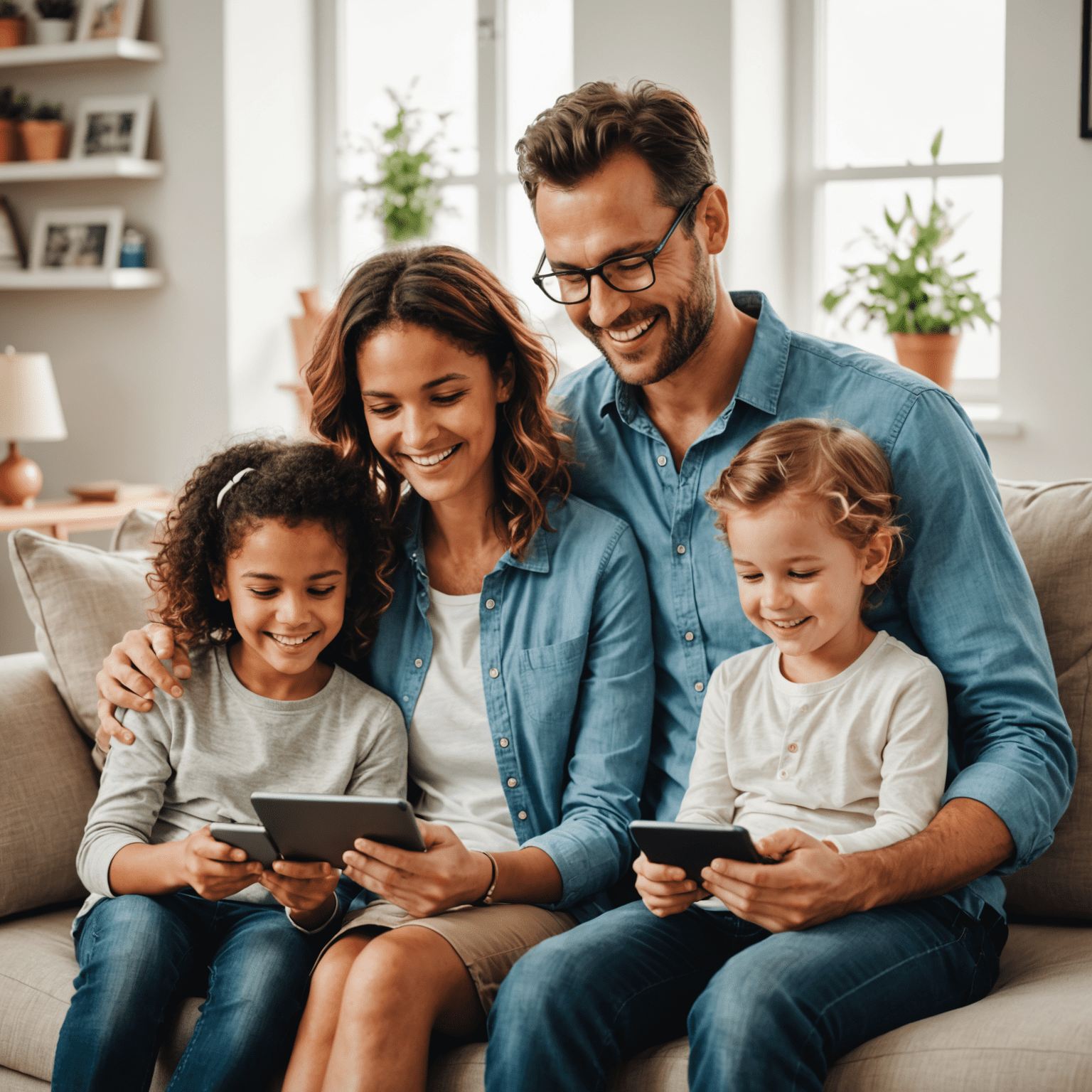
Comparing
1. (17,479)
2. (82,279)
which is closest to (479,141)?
(82,279)

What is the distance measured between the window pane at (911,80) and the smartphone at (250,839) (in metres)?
2.81

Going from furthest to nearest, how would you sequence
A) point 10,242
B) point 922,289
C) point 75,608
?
1. point 10,242
2. point 922,289
3. point 75,608

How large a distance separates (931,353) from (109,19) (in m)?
2.64

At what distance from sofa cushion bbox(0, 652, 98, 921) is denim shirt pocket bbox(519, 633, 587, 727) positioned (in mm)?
671

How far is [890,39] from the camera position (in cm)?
348

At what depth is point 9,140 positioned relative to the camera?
3996mm

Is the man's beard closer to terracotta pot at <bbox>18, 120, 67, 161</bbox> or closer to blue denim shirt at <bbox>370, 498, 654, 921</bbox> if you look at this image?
blue denim shirt at <bbox>370, 498, 654, 921</bbox>

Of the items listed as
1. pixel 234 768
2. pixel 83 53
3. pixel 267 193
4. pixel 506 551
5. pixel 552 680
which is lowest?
pixel 234 768

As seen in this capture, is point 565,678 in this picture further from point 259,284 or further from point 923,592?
point 259,284

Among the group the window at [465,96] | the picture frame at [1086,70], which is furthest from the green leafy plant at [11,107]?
the picture frame at [1086,70]

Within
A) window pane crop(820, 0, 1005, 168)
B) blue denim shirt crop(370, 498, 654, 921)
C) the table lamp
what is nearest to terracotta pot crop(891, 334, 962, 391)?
window pane crop(820, 0, 1005, 168)

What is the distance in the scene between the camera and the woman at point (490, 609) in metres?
1.57

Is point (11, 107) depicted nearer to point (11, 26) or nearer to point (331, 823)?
point (11, 26)

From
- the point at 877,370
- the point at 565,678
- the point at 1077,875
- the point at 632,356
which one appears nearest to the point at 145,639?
the point at 565,678
